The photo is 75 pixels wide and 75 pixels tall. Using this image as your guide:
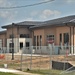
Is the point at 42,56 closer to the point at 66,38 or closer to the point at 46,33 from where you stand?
the point at 66,38

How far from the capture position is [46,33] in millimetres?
66625

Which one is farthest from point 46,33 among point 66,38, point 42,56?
point 42,56

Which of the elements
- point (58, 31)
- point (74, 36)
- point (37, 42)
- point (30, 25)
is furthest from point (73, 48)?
point (30, 25)

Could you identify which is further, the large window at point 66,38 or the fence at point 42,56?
the large window at point 66,38

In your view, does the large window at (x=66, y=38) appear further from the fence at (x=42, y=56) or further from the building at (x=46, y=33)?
the fence at (x=42, y=56)

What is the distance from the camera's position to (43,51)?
62.7 meters

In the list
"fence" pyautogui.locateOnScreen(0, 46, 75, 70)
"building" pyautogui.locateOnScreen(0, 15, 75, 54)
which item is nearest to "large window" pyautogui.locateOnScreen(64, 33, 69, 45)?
"building" pyautogui.locateOnScreen(0, 15, 75, 54)

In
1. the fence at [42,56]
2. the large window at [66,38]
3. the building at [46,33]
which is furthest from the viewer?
the large window at [66,38]

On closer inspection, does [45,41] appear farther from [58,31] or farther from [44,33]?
[58,31]

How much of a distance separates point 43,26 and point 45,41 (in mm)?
3122

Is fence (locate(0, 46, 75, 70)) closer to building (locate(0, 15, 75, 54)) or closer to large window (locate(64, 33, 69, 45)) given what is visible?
building (locate(0, 15, 75, 54))

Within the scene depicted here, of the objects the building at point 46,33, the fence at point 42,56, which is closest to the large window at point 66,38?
the building at point 46,33

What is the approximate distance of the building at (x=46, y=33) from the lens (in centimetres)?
5670

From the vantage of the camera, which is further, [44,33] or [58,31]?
[44,33]
